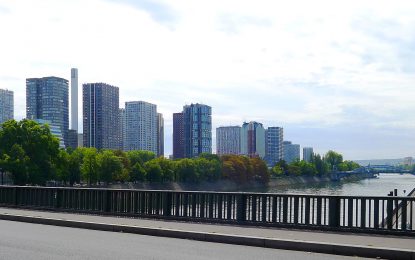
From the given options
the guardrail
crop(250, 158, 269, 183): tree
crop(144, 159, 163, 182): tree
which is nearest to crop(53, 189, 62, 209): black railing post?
the guardrail

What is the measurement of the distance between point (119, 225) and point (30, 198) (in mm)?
7294

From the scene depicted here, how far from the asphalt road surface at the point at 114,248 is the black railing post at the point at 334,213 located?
8.08ft

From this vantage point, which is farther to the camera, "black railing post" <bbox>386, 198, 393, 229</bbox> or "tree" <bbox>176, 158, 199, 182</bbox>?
"tree" <bbox>176, 158, 199, 182</bbox>

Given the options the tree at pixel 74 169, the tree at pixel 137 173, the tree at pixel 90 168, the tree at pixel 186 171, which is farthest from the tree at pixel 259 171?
the tree at pixel 74 169

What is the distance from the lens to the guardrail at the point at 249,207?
13312 mm

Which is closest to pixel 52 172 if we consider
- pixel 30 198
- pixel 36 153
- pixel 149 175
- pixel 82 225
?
pixel 36 153

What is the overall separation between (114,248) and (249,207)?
463 centimetres

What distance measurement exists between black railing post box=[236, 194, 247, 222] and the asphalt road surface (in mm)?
2378

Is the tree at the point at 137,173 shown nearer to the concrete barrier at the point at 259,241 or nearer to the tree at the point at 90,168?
the tree at the point at 90,168

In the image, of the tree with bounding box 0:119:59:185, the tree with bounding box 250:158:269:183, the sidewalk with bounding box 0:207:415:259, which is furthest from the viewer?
the tree with bounding box 250:158:269:183

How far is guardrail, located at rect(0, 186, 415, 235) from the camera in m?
13.3

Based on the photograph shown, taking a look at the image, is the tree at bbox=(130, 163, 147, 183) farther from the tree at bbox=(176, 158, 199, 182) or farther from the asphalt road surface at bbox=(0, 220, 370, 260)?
the asphalt road surface at bbox=(0, 220, 370, 260)

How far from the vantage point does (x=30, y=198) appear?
2105 centimetres

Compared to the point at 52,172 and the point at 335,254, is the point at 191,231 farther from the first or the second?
the point at 52,172
